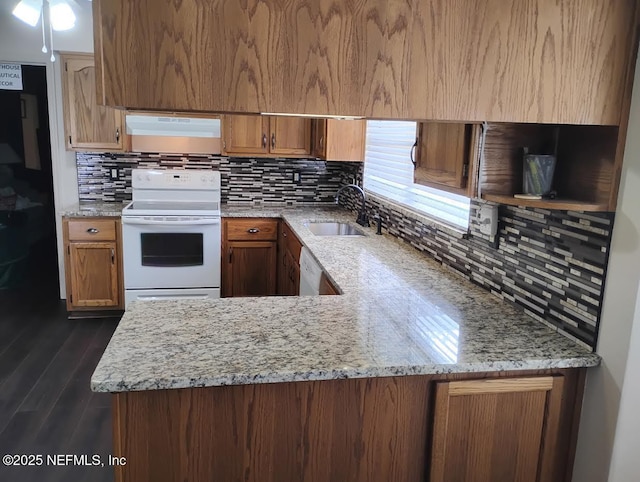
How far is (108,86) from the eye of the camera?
1191mm

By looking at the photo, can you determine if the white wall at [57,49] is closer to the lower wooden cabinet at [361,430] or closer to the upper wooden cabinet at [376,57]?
the lower wooden cabinet at [361,430]

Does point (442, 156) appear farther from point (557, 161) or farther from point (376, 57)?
point (376, 57)

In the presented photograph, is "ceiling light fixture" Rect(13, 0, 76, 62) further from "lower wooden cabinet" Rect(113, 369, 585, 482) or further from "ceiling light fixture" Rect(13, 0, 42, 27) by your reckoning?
"lower wooden cabinet" Rect(113, 369, 585, 482)

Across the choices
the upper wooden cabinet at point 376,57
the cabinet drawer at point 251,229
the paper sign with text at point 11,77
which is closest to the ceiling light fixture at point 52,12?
the paper sign with text at point 11,77

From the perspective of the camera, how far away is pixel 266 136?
14.4 feet

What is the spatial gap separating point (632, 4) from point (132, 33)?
1257 millimetres

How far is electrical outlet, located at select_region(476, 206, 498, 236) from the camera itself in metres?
2.08

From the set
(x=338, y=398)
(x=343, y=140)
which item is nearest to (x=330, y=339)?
(x=338, y=398)

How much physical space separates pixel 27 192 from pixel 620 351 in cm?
554

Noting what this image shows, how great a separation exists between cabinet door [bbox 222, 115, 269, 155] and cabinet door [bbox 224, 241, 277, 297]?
77 cm

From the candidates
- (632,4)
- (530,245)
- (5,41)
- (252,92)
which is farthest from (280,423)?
(5,41)

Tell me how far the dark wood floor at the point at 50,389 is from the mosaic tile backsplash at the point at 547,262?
1838mm

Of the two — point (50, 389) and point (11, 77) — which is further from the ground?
point (11, 77)

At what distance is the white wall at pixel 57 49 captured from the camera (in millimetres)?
4043
